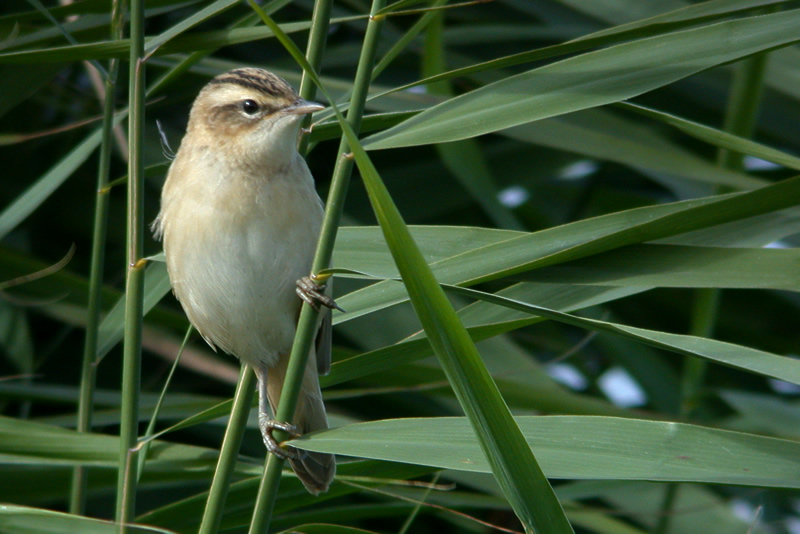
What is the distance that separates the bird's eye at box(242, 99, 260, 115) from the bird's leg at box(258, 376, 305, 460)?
0.57 meters

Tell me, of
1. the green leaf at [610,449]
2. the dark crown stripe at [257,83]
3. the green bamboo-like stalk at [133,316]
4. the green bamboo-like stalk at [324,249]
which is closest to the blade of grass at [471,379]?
the green leaf at [610,449]

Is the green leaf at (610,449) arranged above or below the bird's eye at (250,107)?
below

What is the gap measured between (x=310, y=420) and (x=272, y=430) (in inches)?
20.1

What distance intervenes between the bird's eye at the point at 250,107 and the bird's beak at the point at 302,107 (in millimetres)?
122

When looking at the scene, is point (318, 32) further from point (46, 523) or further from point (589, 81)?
point (46, 523)

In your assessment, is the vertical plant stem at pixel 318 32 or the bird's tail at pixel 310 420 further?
the bird's tail at pixel 310 420

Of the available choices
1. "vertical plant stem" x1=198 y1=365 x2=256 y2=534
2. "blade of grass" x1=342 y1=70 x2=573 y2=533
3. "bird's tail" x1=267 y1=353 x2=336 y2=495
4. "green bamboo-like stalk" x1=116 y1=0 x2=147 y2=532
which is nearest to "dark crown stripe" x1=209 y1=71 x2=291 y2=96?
"green bamboo-like stalk" x1=116 y1=0 x2=147 y2=532

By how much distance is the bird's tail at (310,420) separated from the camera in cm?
175

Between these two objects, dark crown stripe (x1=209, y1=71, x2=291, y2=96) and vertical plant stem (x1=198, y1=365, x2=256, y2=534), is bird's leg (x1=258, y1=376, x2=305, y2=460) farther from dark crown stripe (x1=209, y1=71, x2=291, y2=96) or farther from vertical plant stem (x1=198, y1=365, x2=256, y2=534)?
dark crown stripe (x1=209, y1=71, x2=291, y2=96)

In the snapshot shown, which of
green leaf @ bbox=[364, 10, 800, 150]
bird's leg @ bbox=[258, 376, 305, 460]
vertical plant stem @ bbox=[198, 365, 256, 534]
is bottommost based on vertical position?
vertical plant stem @ bbox=[198, 365, 256, 534]

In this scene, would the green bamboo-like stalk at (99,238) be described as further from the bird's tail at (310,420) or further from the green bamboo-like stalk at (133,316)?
the bird's tail at (310,420)

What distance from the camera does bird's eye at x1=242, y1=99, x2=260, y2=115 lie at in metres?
1.86

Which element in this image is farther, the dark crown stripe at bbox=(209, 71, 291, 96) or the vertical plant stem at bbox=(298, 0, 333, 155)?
the dark crown stripe at bbox=(209, 71, 291, 96)

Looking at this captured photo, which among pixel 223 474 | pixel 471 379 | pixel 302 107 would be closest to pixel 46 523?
pixel 223 474
